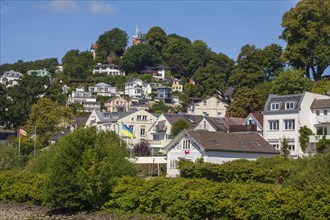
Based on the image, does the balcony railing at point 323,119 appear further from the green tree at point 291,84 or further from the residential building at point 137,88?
the residential building at point 137,88

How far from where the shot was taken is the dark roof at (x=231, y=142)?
5867cm

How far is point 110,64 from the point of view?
17100cm

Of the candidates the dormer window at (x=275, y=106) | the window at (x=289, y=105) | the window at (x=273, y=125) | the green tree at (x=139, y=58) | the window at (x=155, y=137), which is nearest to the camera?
the window at (x=289, y=105)

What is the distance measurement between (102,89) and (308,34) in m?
77.8

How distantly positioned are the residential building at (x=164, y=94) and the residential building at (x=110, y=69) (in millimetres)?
26082

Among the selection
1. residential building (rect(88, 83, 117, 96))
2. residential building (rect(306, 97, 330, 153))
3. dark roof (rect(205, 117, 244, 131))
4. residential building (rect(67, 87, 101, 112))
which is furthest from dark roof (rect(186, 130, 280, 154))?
residential building (rect(88, 83, 117, 96))

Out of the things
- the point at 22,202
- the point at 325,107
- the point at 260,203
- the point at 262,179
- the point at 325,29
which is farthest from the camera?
the point at 325,29

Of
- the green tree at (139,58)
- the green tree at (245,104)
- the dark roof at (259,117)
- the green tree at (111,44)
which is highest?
the green tree at (111,44)

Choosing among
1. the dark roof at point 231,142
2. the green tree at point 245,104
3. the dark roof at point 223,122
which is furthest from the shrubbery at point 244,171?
the green tree at point 245,104

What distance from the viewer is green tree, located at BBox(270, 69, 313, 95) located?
247 feet

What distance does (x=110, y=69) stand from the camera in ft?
559

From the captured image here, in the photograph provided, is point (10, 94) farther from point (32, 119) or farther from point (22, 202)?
point (22, 202)

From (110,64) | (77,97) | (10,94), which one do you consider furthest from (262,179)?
(110,64)

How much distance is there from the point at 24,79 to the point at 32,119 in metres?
12.2
